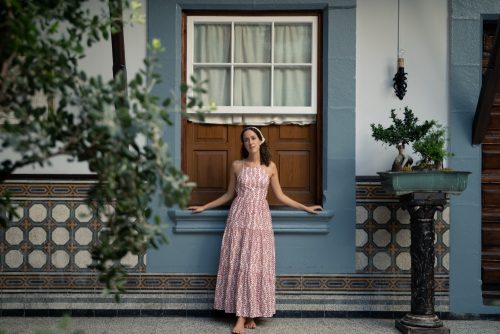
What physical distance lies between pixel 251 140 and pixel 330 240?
1.20 metres

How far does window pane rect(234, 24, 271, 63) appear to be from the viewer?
21.7 feet

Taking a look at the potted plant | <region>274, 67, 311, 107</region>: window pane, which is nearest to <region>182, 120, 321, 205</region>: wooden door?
<region>274, 67, 311, 107</region>: window pane

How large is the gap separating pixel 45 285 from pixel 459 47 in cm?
428

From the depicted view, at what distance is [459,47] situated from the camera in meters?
6.39

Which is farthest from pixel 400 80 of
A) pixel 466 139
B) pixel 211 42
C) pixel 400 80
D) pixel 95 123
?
pixel 95 123

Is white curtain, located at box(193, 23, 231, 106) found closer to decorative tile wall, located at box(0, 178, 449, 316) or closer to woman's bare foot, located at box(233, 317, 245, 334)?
decorative tile wall, located at box(0, 178, 449, 316)

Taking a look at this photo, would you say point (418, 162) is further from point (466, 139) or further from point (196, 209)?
point (196, 209)

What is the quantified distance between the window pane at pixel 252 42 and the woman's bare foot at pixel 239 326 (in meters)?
2.35

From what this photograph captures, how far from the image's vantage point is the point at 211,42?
6.60 metres

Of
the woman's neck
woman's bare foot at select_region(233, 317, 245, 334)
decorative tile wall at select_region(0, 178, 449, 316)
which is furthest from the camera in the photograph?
decorative tile wall at select_region(0, 178, 449, 316)

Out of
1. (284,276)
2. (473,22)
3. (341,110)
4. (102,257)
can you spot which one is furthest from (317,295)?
(102,257)

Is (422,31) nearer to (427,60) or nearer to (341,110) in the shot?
(427,60)

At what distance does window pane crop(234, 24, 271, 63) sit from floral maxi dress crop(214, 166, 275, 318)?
113 cm

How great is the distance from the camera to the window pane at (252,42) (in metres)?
6.61
